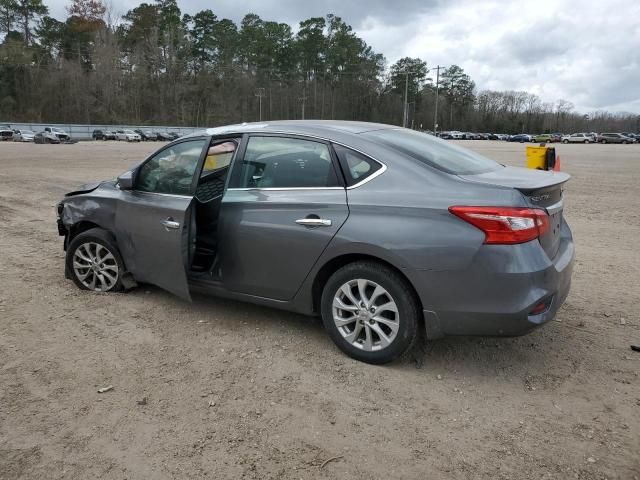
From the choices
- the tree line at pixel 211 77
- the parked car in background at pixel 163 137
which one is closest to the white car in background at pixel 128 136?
the parked car in background at pixel 163 137

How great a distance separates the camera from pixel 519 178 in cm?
364

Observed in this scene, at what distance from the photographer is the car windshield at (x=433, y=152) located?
371cm

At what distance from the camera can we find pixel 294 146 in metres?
4.06

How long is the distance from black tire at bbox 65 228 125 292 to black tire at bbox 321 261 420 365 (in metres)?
2.20

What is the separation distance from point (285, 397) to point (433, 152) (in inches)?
82.3

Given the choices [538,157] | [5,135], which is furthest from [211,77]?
[538,157]

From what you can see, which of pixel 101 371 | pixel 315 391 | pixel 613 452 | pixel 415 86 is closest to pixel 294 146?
pixel 315 391

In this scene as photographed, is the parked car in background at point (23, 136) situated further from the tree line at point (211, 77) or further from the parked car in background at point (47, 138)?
the tree line at point (211, 77)

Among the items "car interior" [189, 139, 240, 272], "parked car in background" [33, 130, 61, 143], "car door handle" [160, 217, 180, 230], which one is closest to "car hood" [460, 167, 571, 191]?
"car interior" [189, 139, 240, 272]

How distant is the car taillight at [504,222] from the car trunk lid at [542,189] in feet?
0.35

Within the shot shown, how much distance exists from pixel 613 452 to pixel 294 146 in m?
2.87

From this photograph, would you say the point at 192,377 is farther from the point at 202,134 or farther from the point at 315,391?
the point at 202,134

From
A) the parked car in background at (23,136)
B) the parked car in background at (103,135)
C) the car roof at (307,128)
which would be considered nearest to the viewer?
the car roof at (307,128)

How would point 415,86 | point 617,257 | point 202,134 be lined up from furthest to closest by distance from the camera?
1. point 415,86
2. point 617,257
3. point 202,134
